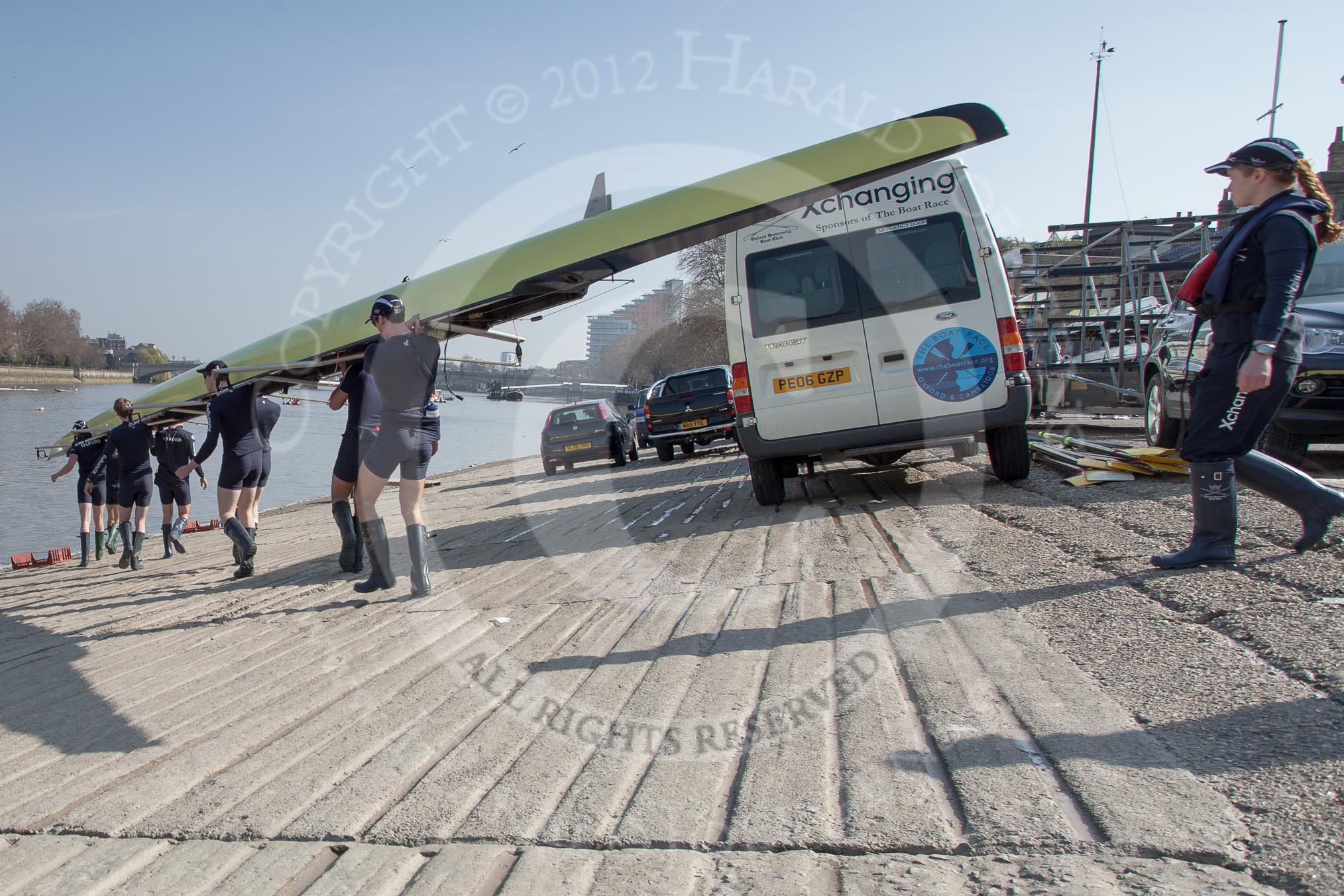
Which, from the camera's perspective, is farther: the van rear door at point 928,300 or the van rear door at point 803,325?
the van rear door at point 803,325

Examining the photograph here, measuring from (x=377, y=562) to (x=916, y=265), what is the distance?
5.06m

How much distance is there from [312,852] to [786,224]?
272 inches

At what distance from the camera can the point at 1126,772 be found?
8.68 feet

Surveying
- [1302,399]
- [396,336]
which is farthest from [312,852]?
[1302,399]

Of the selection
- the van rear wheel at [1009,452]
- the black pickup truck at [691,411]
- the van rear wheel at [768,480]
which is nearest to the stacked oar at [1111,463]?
the van rear wheel at [1009,452]

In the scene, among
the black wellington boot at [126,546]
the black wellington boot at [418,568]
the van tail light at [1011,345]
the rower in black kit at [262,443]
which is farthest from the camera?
the black wellington boot at [126,546]

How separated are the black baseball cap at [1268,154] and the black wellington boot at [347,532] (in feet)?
21.3

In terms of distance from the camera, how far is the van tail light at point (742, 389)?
27.5ft

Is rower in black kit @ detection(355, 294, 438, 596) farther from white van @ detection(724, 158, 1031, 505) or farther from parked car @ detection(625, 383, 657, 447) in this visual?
parked car @ detection(625, 383, 657, 447)

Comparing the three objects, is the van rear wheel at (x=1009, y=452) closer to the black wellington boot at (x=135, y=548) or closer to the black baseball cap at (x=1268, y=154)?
the black baseball cap at (x=1268, y=154)

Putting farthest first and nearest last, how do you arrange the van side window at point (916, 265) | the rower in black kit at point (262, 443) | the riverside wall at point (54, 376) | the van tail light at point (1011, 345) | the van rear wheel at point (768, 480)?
1. the riverside wall at point (54, 376)
2. the van rear wheel at point (768, 480)
3. the rower in black kit at point (262, 443)
4. the van side window at point (916, 265)
5. the van tail light at point (1011, 345)

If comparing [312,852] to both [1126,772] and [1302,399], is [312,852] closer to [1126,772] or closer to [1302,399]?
[1126,772]

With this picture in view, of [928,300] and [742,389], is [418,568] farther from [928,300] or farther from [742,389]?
[928,300]

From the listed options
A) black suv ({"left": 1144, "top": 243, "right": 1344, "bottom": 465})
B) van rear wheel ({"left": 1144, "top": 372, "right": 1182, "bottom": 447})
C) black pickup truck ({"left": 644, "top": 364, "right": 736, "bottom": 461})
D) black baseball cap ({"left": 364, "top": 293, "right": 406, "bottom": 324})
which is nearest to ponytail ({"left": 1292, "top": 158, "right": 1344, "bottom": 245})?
black suv ({"left": 1144, "top": 243, "right": 1344, "bottom": 465})
